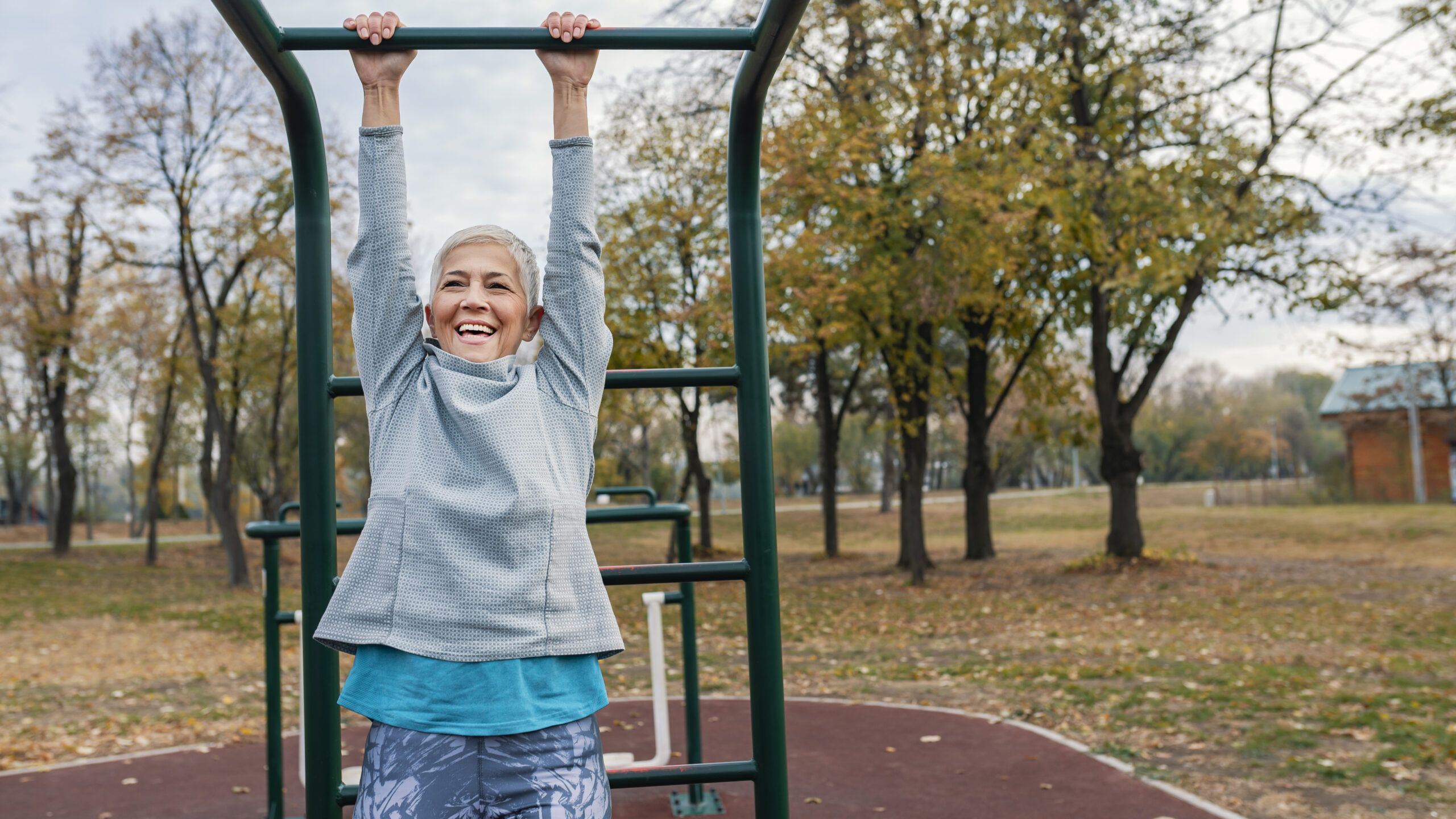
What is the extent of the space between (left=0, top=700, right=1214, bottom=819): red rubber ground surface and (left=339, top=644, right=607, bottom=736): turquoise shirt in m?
2.43

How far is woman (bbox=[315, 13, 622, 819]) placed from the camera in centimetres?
151

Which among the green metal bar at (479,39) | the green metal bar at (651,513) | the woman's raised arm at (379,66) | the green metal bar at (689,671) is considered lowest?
the green metal bar at (689,671)

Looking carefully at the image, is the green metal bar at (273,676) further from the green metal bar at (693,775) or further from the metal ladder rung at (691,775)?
the green metal bar at (693,775)

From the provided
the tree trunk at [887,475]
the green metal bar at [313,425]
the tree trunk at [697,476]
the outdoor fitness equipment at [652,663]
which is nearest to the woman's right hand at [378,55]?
the green metal bar at [313,425]

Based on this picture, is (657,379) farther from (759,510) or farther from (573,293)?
(573,293)

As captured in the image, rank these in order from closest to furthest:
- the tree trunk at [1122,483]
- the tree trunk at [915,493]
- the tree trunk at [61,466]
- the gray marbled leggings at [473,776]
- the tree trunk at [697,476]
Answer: the gray marbled leggings at [473,776], the tree trunk at [915,493], the tree trunk at [1122,483], the tree trunk at [697,476], the tree trunk at [61,466]

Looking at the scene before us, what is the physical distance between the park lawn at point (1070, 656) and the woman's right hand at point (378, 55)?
3530 millimetres

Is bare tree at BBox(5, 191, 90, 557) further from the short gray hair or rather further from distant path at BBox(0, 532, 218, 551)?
the short gray hair

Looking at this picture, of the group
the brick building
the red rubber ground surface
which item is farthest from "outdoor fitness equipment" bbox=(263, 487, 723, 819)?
the brick building

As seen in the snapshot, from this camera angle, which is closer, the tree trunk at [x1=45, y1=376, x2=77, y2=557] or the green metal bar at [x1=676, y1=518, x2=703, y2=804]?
the green metal bar at [x1=676, y1=518, x2=703, y2=804]

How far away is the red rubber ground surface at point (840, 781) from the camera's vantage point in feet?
12.7

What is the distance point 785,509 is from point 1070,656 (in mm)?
24361

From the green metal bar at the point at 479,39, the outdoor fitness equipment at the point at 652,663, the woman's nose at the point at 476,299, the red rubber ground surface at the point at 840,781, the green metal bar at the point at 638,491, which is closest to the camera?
the woman's nose at the point at 476,299

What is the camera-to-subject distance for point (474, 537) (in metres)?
1.54
